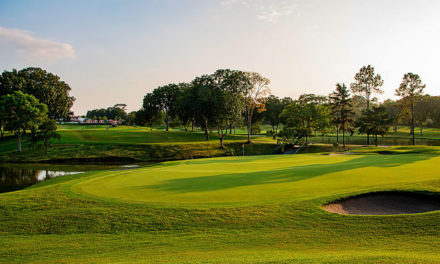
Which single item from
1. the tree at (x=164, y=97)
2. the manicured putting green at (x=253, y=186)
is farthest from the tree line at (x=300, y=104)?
the manicured putting green at (x=253, y=186)

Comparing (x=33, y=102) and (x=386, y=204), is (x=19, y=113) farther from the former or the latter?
(x=386, y=204)

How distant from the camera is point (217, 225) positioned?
8.50 m

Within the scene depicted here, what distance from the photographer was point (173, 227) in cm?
864

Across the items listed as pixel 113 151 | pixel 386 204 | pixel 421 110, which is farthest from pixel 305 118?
pixel 421 110

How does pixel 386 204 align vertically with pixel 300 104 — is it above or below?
below

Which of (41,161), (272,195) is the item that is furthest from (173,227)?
(41,161)

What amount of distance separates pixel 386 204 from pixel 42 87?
227ft

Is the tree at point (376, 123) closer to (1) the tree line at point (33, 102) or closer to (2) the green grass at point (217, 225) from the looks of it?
(2) the green grass at point (217, 225)

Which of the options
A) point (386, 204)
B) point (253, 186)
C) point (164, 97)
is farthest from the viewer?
point (164, 97)

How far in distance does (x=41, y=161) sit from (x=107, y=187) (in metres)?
33.9

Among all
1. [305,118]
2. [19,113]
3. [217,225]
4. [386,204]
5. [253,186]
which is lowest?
[217,225]

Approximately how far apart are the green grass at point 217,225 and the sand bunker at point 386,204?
0.44 metres

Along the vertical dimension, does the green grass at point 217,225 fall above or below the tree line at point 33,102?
below

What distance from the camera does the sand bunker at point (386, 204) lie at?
30.5 ft
